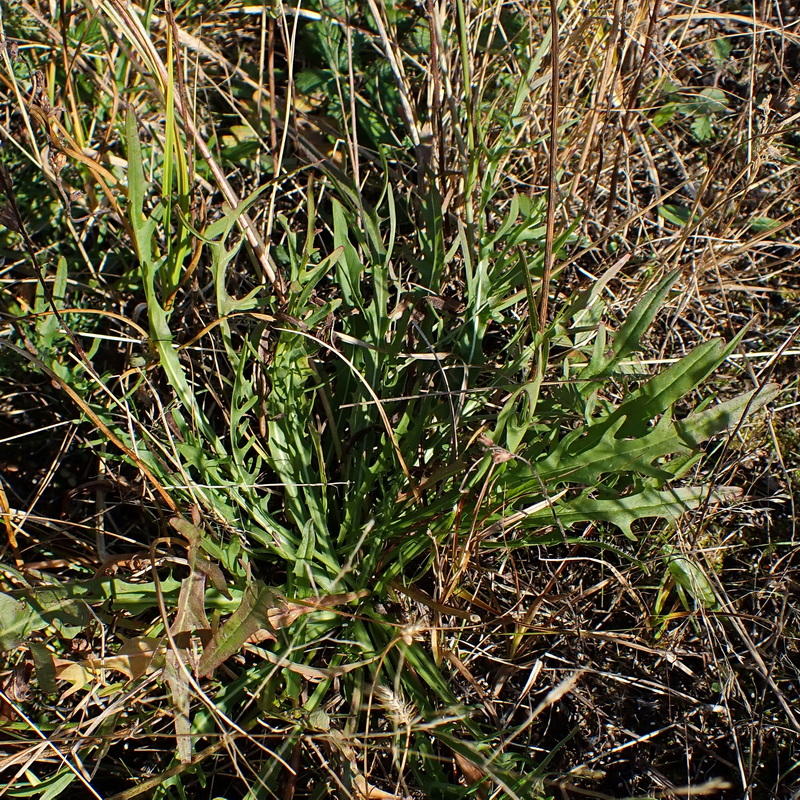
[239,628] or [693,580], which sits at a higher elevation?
[239,628]

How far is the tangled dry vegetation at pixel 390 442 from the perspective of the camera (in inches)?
45.6

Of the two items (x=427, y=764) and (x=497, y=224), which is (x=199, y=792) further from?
(x=497, y=224)

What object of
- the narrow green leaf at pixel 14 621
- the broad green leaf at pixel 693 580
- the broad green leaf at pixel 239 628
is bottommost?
the broad green leaf at pixel 693 580

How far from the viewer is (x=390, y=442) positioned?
1.35 meters

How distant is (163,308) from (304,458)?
391 millimetres

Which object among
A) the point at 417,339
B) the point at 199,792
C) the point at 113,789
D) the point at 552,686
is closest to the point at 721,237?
the point at 417,339

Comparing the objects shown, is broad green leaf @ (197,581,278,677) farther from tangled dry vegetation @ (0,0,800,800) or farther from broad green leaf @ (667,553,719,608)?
broad green leaf @ (667,553,719,608)

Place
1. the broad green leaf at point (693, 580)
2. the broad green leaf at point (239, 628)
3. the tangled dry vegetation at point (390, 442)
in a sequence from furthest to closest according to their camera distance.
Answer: the broad green leaf at point (693, 580)
the tangled dry vegetation at point (390, 442)
the broad green leaf at point (239, 628)

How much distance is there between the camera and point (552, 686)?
4.50 feet

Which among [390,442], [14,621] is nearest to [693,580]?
[390,442]

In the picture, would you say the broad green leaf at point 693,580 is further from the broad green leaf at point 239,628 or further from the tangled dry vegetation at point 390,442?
the broad green leaf at point 239,628

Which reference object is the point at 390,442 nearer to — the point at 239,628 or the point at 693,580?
the point at 239,628

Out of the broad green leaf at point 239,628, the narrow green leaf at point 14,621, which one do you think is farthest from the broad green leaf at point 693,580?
the narrow green leaf at point 14,621

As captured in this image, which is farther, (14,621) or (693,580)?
(693,580)
